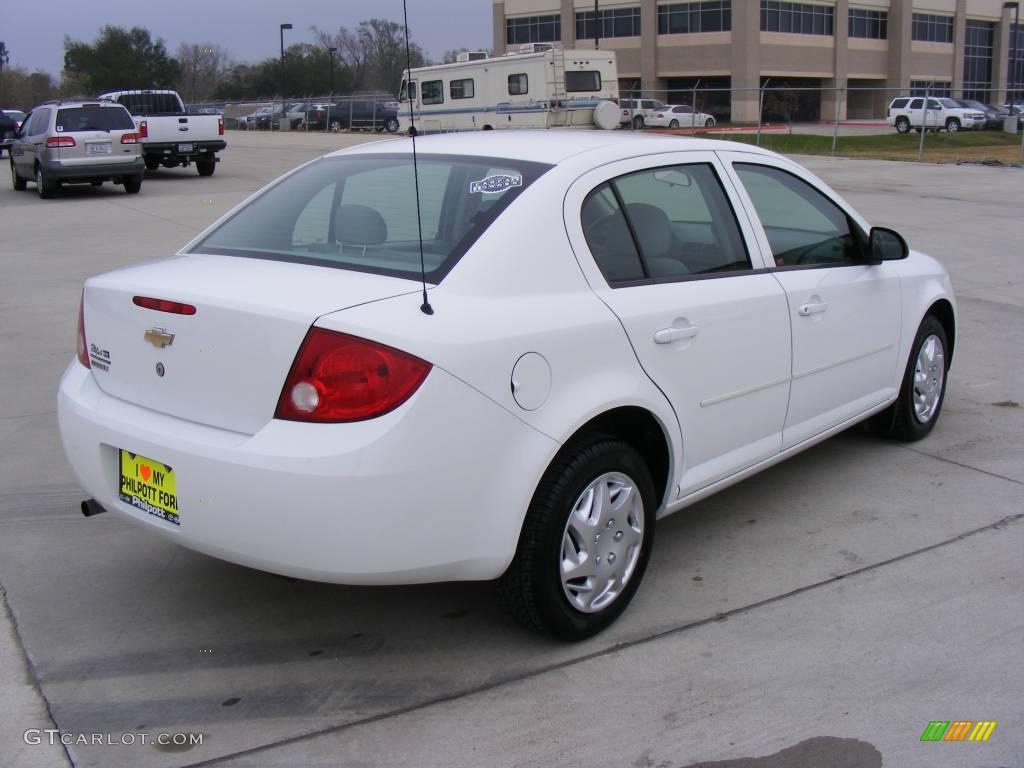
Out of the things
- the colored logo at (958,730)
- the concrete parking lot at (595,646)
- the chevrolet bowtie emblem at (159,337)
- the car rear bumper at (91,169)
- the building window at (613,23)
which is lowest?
the colored logo at (958,730)

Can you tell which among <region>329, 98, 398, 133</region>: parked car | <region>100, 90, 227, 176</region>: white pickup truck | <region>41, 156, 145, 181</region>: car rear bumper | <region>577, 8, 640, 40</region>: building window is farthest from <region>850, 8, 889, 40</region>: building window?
<region>41, 156, 145, 181</region>: car rear bumper

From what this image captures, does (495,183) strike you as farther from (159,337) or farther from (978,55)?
(978,55)

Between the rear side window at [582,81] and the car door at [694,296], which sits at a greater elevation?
the rear side window at [582,81]

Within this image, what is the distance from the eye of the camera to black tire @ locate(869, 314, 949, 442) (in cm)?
550

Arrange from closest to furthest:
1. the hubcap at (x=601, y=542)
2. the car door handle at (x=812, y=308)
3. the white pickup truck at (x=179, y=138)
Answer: the hubcap at (x=601, y=542)
the car door handle at (x=812, y=308)
the white pickup truck at (x=179, y=138)

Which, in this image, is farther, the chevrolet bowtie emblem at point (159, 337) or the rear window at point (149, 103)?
the rear window at point (149, 103)

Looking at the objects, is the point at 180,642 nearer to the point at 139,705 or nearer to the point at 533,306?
the point at 139,705

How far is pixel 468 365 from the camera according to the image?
3109 mm

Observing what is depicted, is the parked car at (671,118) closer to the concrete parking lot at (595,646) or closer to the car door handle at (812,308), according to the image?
the concrete parking lot at (595,646)

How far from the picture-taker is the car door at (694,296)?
3.74 meters

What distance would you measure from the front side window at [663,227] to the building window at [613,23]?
69.5 meters

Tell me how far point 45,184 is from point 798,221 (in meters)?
17.7

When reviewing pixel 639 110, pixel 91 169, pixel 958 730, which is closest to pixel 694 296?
pixel 958 730

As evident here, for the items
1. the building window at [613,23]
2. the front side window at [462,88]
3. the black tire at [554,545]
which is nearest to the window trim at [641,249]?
the black tire at [554,545]
